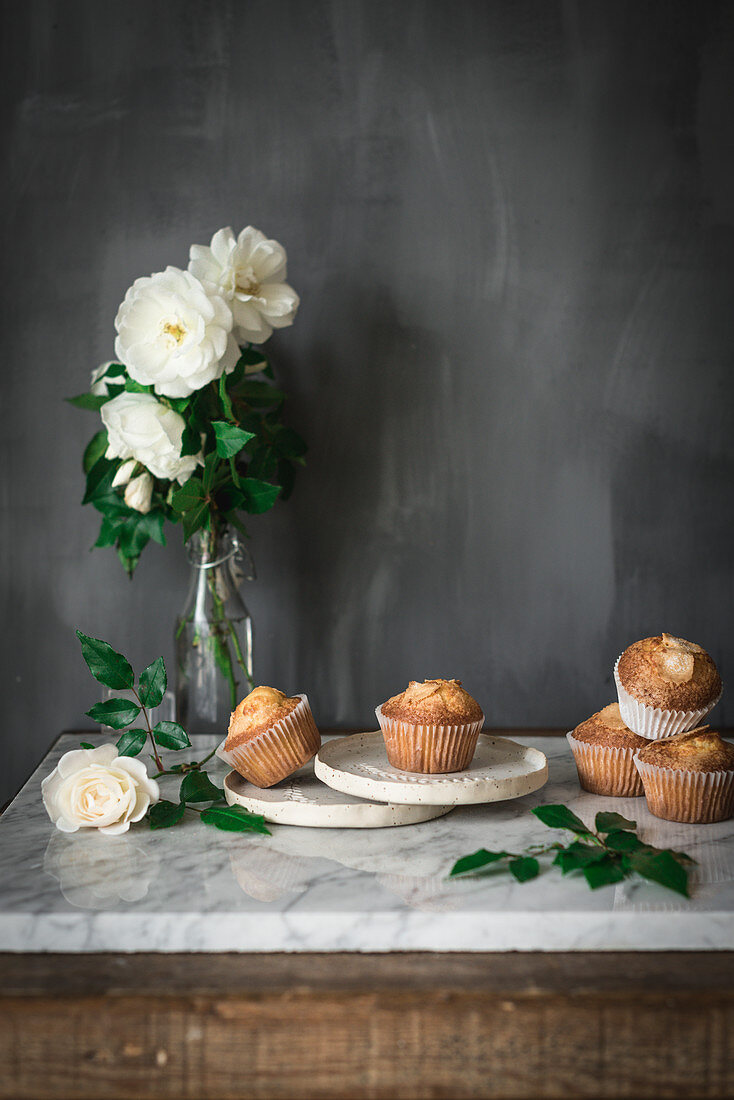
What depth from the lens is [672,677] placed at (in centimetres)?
84

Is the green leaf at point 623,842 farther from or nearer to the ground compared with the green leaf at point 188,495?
nearer to the ground

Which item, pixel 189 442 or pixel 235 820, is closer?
pixel 235 820

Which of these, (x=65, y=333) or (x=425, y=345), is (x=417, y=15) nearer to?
(x=425, y=345)

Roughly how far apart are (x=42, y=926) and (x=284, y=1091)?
208 mm

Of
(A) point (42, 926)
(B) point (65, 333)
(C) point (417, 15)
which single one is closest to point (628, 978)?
(A) point (42, 926)

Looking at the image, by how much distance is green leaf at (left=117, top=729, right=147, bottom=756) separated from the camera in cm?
85

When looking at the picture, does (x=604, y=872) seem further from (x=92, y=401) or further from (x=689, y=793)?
(x=92, y=401)

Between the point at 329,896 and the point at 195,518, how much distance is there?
0.54m

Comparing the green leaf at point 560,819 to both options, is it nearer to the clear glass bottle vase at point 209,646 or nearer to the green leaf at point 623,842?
the green leaf at point 623,842

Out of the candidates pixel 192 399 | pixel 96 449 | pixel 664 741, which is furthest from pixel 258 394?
pixel 664 741

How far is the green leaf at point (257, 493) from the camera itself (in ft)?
3.61

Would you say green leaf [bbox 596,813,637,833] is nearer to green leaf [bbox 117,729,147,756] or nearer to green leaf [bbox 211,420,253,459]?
green leaf [bbox 117,729,147,756]

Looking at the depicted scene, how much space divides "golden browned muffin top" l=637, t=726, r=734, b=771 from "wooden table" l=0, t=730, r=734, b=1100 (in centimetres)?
23

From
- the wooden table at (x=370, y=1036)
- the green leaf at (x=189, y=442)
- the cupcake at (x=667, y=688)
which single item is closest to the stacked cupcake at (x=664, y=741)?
the cupcake at (x=667, y=688)
